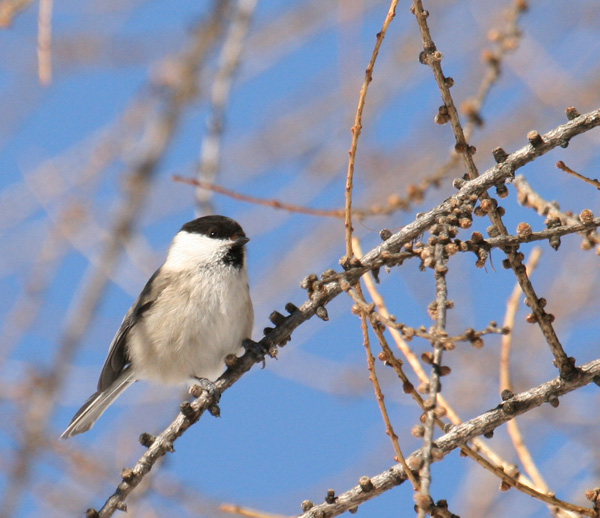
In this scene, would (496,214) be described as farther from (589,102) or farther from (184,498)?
(589,102)

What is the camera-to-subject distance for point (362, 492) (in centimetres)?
139

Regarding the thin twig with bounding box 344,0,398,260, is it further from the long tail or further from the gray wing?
the long tail

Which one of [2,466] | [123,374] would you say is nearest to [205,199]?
[123,374]

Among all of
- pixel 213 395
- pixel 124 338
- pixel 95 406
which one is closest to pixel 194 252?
pixel 124 338

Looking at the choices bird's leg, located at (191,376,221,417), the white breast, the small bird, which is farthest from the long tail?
bird's leg, located at (191,376,221,417)

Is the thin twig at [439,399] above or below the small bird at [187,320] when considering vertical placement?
below

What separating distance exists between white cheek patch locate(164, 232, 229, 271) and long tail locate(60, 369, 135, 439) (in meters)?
0.53

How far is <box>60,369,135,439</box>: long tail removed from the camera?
290cm

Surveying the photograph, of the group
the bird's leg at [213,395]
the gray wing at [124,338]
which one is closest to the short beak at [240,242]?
the gray wing at [124,338]

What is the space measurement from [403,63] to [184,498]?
98.6 inches

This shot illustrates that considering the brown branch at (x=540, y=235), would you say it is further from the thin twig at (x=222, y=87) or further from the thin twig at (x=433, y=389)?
the thin twig at (x=222, y=87)

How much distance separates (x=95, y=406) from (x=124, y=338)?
0.32 m

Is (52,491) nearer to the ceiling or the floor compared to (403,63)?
nearer to the floor

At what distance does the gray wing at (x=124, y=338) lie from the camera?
9.88 ft
